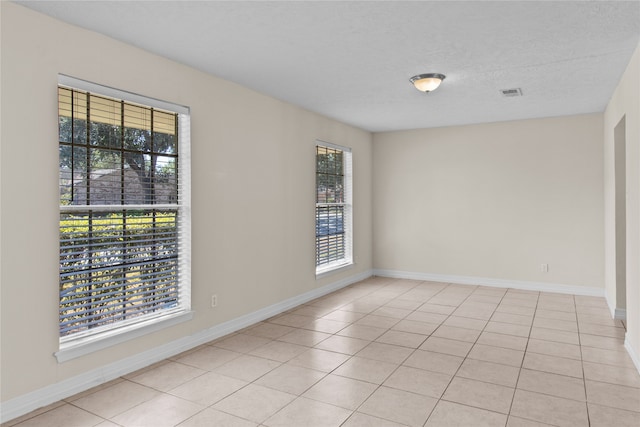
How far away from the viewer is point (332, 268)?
596cm

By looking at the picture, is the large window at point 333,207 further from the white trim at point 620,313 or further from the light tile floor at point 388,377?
the white trim at point 620,313

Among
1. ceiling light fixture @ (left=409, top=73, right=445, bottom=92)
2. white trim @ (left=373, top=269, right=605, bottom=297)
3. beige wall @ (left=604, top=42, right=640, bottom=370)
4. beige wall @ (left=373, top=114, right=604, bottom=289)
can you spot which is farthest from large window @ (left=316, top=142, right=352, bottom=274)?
beige wall @ (left=604, top=42, right=640, bottom=370)

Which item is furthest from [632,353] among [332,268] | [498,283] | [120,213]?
[120,213]

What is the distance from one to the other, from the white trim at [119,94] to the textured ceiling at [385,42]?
0.37 meters

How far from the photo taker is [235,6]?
250 cm

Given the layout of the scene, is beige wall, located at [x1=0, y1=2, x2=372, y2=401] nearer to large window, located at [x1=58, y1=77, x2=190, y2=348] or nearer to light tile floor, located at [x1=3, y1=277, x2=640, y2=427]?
large window, located at [x1=58, y1=77, x2=190, y2=348]

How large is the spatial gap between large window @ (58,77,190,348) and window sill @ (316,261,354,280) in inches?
91.4

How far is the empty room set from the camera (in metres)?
2.55

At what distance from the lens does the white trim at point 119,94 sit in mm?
2787

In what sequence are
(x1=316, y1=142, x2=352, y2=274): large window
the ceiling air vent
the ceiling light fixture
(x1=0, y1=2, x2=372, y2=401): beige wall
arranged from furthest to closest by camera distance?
1. (x1=316, y1=142, x2=352, y2=274): large window
2. the ceiling air vent
3. the ceiling light fixture
4. (x1=0, y1=2, x2=372, y2=401): beige wall

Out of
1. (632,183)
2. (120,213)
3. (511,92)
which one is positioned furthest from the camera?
(511,92)

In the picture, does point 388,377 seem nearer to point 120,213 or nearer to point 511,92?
point 120,213

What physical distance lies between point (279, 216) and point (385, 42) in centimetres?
240

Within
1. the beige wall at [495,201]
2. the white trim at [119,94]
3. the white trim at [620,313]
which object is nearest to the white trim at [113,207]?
the white trim at [119,94]
